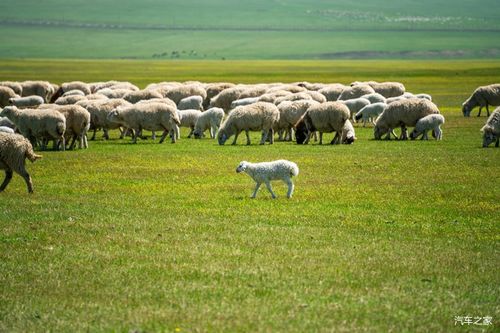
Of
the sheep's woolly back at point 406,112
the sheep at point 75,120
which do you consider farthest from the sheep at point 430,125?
the sheep at point 75,120

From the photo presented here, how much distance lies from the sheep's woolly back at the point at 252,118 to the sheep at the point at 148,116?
78.6 inches

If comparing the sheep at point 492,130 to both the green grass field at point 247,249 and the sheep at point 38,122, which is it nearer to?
the green grass field at point 247,249

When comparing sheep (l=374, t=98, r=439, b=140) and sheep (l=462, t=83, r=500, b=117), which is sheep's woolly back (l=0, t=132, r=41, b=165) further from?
sheep (l=462, t=83, r=500, b=117)

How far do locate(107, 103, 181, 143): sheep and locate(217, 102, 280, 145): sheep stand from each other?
1.95 m

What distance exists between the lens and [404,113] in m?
30.3

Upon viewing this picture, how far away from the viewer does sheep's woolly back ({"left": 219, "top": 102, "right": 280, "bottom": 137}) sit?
1137 inches

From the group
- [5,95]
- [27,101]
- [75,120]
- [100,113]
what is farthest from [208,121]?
[5,95]

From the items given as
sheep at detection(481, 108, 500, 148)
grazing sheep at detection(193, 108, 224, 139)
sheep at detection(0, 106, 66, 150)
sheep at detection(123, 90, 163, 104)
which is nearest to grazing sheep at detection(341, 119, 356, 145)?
sheep at detection(481, 108, 500, 148)

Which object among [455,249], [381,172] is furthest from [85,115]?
[455,249]

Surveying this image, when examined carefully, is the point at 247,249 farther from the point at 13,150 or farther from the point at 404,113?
the point at 404,113

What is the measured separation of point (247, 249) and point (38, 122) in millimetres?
15491

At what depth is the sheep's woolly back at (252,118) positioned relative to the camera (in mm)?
28875

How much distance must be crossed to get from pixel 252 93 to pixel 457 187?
22.6 m

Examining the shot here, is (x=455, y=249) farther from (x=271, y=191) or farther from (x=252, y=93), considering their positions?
(x=252, y=93)
